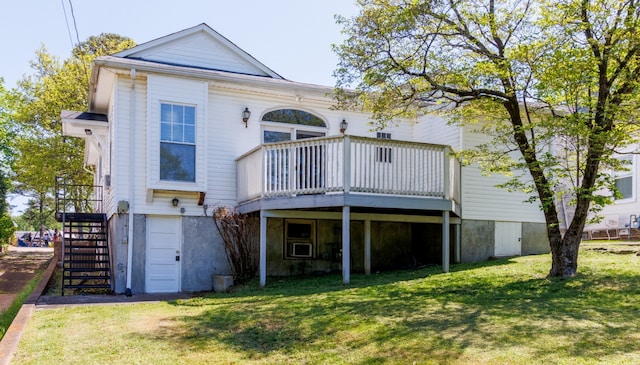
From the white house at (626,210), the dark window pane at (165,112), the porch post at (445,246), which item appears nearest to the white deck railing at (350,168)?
the porch post at (445,246)

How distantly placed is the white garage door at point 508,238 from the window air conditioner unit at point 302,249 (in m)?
4.90

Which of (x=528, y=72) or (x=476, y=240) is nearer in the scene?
(x=528, y=72)

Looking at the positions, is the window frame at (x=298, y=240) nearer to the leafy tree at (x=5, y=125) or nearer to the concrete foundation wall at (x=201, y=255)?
the concrete foundation wall at (x=201, y=255)

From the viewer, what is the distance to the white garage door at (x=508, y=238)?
14.8m

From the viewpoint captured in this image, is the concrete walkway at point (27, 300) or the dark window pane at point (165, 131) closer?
the concrete walkway at point (27, 300)

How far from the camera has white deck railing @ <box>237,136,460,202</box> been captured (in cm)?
1116

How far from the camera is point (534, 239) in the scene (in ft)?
50.4

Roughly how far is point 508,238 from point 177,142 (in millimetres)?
8816

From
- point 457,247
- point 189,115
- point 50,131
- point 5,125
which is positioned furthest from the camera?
point 5,125

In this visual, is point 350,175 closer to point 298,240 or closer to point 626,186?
point 298,240

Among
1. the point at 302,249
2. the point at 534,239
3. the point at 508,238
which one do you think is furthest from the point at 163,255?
the point at 534,239

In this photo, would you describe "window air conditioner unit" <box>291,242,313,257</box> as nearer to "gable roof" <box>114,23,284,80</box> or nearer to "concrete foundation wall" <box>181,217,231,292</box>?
"concrete foundation wall" <box>181,217,231,292</box>

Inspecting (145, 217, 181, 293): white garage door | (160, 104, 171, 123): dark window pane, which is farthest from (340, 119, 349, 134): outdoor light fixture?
(145, 217, 181, 293): white garage door

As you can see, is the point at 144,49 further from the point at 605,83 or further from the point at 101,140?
the point at 605,83
